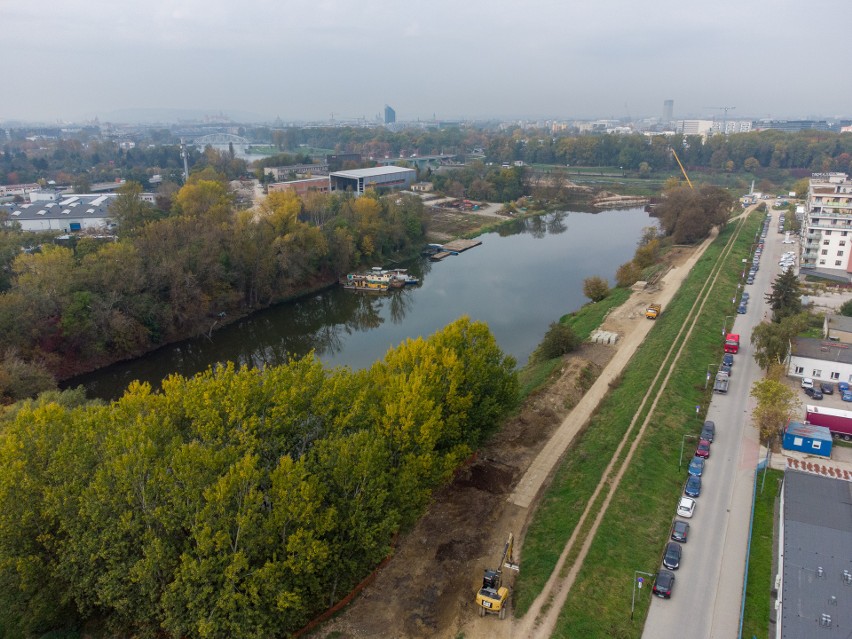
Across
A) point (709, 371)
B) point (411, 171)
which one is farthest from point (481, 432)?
point (411, 171)

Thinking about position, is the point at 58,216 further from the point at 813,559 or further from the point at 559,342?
the point at 813,559

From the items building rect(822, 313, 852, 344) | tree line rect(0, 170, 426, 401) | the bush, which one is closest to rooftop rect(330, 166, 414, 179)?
tree line rect(0, 170, 426, 401)

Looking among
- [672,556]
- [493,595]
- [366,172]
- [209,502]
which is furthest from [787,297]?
[366,172]

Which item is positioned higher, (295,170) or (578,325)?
(295,170)

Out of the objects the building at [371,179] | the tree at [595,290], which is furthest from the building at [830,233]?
the building at [371,179]

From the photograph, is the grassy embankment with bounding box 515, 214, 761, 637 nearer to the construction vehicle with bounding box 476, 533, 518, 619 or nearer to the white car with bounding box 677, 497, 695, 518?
the white car with bounding box 677, 497, 695, 518
